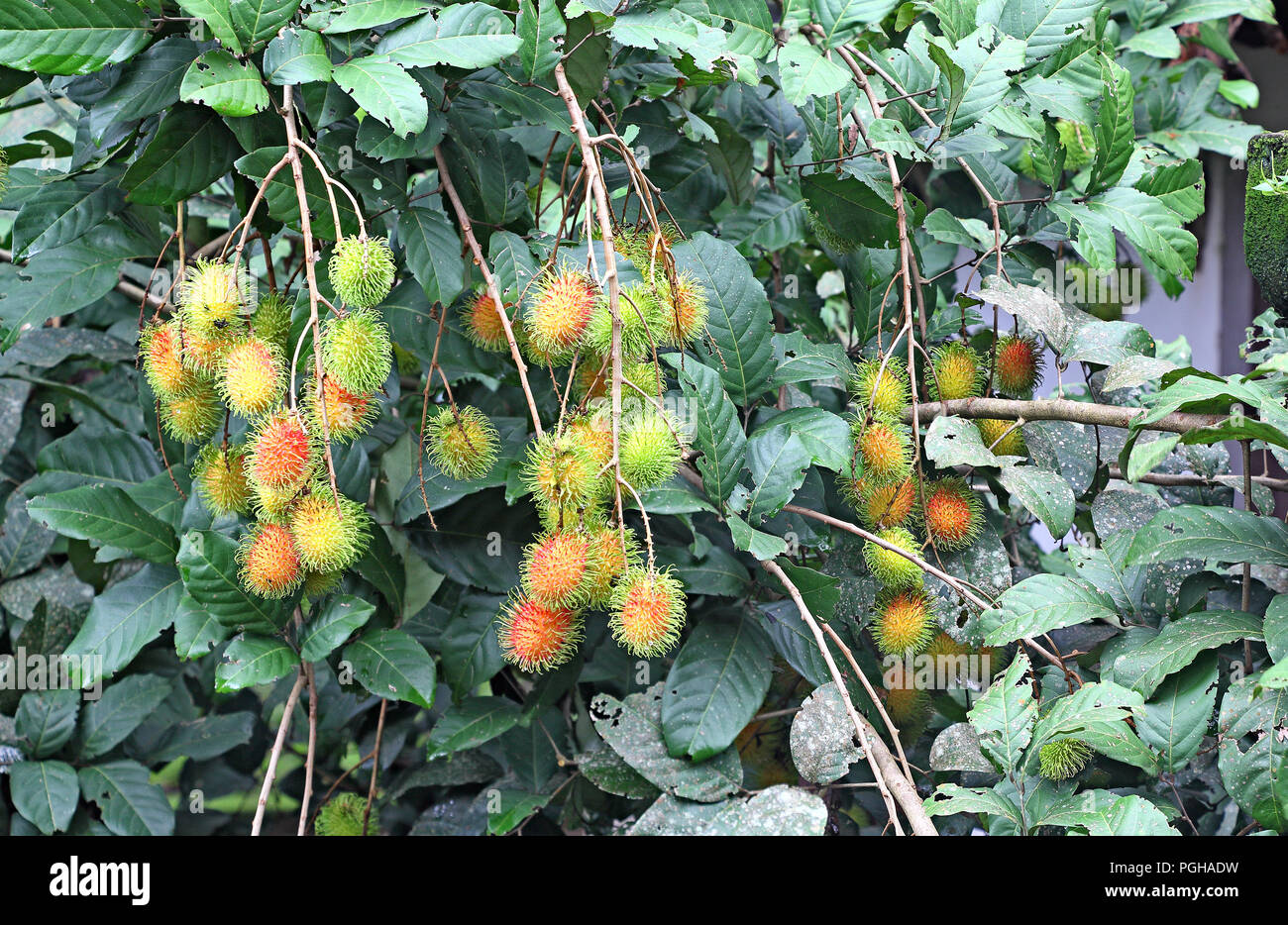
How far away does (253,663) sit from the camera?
104 centimetres

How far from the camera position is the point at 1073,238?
4.26 ft

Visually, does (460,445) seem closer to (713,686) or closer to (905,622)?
(713,686)

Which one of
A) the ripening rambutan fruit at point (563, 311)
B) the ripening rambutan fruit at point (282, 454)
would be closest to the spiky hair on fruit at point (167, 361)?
the ripening rambutan fruit at point (282, 454)

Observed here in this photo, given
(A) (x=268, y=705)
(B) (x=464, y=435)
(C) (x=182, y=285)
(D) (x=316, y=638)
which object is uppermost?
(C) (x=182, y=285)

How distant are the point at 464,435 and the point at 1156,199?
893 mm

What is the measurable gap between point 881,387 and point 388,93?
615mm

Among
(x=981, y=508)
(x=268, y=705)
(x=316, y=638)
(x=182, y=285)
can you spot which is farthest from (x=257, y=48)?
(x=268, y=705)

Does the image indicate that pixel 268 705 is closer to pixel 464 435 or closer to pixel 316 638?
pixel 316 638

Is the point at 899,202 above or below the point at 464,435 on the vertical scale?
above

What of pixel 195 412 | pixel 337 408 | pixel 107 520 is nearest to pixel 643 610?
pixel 337 408

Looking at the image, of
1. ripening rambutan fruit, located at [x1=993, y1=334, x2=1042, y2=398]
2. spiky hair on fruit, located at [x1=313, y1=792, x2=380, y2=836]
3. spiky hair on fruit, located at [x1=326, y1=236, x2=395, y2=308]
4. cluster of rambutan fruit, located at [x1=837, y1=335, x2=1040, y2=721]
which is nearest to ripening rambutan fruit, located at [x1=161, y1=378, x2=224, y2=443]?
spiky hair on fruit, located at [x1=326, y1=236, x2=395, y2=308]

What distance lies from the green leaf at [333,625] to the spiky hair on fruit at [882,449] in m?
0.56

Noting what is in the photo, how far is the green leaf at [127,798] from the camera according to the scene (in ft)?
4.46

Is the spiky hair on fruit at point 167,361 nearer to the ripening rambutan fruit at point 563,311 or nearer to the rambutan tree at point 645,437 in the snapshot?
the rambutan tree at point 645,437
